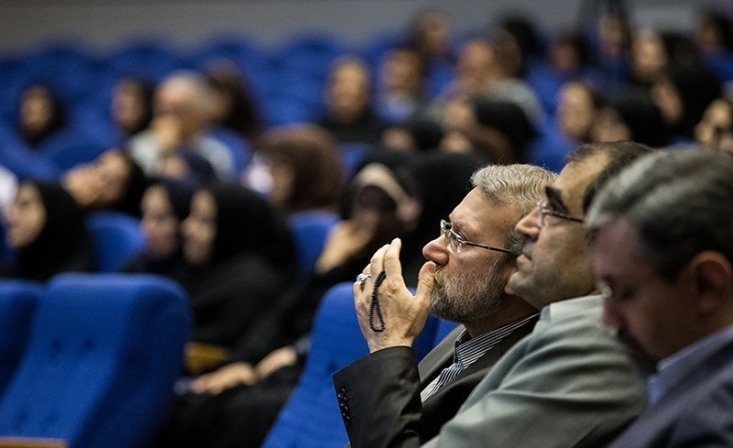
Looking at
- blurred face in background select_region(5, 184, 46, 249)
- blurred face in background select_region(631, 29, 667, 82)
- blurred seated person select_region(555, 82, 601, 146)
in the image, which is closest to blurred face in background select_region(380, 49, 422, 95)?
blurred face in background select_region(631, 29, 667, 82)

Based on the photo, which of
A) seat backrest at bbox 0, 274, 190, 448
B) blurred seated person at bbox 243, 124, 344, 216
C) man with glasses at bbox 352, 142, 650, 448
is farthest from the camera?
blurred seated person at bbox 243, 124, 344, 216

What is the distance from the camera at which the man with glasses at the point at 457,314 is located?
5.43ft

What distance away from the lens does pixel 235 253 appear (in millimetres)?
3826

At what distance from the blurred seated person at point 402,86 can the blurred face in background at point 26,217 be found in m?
2.28

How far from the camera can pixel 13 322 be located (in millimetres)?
3025

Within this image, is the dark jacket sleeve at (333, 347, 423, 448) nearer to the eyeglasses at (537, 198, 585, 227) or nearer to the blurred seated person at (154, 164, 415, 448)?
the eyeglasses at (537, 198, 585, 227)

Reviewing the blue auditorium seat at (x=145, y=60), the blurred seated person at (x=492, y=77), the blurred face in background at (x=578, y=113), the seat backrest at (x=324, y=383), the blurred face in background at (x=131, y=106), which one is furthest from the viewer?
the blue auditorium seat at (x=145, y=60)

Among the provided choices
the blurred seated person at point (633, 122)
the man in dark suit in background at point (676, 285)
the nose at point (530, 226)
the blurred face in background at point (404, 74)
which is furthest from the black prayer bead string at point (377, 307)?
the blurred face in background at point (404, 74)

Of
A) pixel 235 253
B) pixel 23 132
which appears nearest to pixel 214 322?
pixel 235 253

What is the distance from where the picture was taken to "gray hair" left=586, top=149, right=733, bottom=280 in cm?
113

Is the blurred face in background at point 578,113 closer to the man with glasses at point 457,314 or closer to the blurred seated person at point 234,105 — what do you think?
the blurred seated person at point 234,105

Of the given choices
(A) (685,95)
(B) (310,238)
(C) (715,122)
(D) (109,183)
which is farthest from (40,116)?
(C) (715,122)

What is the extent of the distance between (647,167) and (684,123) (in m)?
3.92

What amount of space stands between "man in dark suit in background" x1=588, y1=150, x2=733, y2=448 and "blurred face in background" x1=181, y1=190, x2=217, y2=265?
2.64 m
